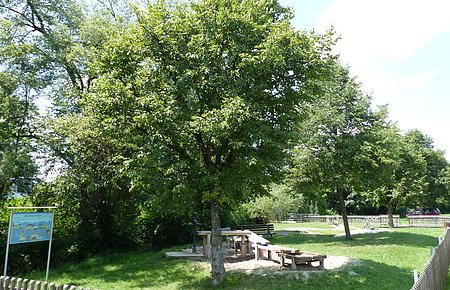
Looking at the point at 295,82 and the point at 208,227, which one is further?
the point at 208,227

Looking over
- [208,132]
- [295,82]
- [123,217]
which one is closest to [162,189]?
[208,132]

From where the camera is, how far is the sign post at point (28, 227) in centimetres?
968

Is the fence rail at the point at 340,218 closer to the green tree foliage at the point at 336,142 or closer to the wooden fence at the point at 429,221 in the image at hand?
the wooden fence at the point at 429,221

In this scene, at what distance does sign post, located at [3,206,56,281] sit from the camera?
9.68 metres

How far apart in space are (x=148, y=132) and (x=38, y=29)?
11940 mm

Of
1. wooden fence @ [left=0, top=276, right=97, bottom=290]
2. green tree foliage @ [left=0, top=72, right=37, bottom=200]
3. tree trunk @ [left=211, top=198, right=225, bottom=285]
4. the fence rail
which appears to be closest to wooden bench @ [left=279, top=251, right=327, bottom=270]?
tree trunk @ [left=211, top=198, right=225, bottom=285]

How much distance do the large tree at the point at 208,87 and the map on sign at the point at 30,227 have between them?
3431 millimetres

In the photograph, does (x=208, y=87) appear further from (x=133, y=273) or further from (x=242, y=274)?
(x=133, y=273)

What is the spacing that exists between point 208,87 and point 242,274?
236 inches

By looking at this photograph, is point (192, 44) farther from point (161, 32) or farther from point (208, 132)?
point (208, 132)

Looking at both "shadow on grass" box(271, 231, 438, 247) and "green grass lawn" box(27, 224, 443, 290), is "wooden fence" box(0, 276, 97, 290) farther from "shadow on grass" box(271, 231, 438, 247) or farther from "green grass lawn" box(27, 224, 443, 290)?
"shadow on grass" box(271, 231, 438, 247)

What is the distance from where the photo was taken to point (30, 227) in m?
10.2

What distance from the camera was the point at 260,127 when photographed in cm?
937

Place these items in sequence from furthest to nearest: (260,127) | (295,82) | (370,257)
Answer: (370,257) → (295,82) → (260,127)
